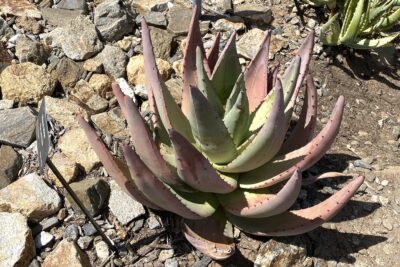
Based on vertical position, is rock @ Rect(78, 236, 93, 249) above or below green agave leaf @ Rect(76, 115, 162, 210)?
below

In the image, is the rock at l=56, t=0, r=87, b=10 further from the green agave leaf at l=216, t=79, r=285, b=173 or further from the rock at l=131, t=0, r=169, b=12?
the green agave leaf at l=216, t=79, r=285, b=173

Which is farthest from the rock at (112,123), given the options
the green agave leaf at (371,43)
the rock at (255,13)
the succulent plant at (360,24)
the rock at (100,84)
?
the green agave leaf at (371,43)

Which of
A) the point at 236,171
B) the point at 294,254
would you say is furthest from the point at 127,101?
the point at 294,254

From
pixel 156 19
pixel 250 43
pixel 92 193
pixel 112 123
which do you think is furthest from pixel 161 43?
pixel 92 193

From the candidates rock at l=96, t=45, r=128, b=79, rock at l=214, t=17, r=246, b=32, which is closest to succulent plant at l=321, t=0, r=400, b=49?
rock at l=214, t=17, r=246, b=32

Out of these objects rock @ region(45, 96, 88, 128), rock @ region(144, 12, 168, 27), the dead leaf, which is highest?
the dead leaf

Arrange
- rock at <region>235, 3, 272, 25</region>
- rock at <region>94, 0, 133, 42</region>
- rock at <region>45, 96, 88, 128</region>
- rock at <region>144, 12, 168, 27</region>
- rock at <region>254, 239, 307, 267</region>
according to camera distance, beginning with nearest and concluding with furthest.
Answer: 1. rock at <region>254, 239, 307, 267</region>
2. rock at <region>45, 96, 88, 128</region>
3. rock at <region>94, 0, 133, 42</region>
4. rock at <region>144, 12, 168, 27</region>
5. rock at <region>235, 3, 272, 25</region>
